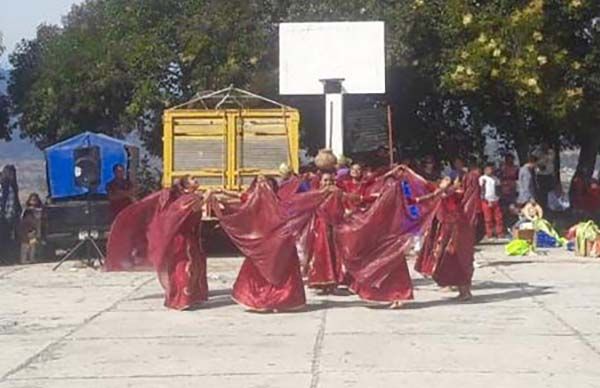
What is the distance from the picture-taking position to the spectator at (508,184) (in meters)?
28.8

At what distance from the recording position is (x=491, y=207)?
1062 inches

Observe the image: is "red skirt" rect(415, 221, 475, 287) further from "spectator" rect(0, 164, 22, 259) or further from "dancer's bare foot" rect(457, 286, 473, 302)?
"spectator" rect(0, 164, 22, 259)

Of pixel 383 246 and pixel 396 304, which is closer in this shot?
pixel 396 304

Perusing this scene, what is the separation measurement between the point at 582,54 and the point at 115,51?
39.3ft

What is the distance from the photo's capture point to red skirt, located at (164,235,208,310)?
52.4ft

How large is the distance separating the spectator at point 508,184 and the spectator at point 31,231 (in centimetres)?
1001

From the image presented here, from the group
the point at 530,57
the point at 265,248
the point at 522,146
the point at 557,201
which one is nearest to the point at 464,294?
the point at 265,248

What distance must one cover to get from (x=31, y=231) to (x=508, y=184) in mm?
10454

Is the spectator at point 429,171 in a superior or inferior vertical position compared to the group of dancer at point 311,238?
superior

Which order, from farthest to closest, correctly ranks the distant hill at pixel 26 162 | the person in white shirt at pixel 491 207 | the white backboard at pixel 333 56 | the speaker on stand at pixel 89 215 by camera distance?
the distant hill at pixel 26 162 → the white backboard at pixel 333 56 → the person in white shirt at pixel 491 207 → the speaker on stand at pixel 89 215

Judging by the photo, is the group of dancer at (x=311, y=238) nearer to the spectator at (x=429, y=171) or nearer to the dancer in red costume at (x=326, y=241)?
the dancer in red costume at (x=326, y=241)

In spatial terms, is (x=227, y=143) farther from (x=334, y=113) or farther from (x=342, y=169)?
(x=342, y=169)

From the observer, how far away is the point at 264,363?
38.7 feet

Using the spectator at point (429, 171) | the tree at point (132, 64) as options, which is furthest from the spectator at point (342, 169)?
the tree at point (132, 64)
